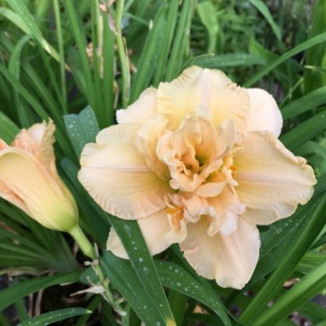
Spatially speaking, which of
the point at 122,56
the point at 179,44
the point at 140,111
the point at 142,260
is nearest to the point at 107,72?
the point at 122,56

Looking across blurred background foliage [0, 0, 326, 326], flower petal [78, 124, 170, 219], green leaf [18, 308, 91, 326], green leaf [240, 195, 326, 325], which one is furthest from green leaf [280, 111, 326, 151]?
green leaf [18, 308, 91, 326]

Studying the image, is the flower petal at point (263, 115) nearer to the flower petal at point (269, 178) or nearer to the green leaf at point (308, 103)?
the flower petal at point (269, 178)

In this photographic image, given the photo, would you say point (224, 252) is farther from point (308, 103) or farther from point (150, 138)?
point (308, 103)

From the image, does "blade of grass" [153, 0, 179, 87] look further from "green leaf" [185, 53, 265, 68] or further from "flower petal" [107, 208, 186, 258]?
"flower petal" [107, 208, 186, 258]

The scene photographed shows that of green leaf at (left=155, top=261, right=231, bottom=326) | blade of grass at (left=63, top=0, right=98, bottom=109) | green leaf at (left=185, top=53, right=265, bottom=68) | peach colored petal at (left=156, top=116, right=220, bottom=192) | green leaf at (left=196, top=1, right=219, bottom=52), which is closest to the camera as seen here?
peach colored petal at (left=156, top=116, right=220, bottom=192)

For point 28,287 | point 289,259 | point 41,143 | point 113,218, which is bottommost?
point 28,287
